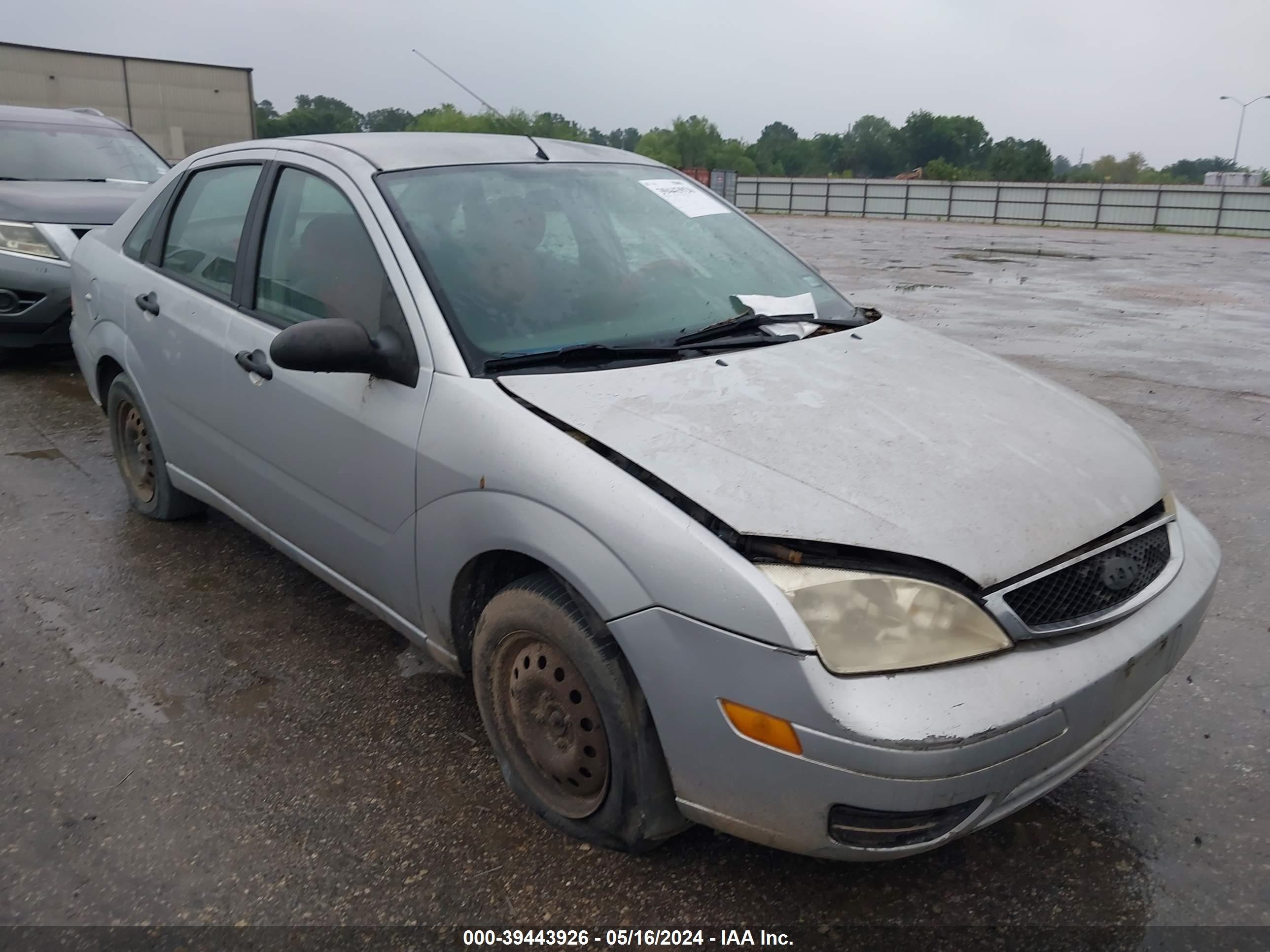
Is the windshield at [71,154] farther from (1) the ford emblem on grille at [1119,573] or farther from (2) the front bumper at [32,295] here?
(1) the ford emblem on grille at [1119,573]

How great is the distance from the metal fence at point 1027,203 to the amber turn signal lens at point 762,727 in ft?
122

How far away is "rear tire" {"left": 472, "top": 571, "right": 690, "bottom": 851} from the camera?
2170mm

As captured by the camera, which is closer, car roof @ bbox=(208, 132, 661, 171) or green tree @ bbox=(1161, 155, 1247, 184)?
car roof @ bbox=(208, 132, 661, 171)

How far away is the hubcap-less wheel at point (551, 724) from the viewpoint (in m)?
2.30

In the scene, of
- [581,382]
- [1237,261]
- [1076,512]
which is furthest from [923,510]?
[1237,261]

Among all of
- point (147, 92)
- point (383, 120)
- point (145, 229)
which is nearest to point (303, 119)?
point (147, 92)

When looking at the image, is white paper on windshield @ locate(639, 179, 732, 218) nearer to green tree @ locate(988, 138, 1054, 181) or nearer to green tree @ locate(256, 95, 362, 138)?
green tree @ locate(256, 95, 362, 138)

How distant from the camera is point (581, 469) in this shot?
2197mm

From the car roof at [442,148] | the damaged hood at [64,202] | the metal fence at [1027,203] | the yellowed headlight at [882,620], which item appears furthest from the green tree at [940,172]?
the yellowed headlight at [882,620]

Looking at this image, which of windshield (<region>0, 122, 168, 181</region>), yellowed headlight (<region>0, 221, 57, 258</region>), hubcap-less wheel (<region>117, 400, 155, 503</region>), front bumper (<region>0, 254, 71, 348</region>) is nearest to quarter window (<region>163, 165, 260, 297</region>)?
hubcap-less wheel (<region>117, 400, 155, 503</region>)

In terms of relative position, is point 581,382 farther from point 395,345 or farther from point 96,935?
point 96,935

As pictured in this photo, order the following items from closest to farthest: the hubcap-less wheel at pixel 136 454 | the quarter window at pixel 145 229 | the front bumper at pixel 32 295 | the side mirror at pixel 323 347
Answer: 1. the side mirror at pixel 323 347
2. the quarter window at pixel 145 229
3. the hubcap-less wheel at pixel 136 454
4. the front bumper at pixel 32 295

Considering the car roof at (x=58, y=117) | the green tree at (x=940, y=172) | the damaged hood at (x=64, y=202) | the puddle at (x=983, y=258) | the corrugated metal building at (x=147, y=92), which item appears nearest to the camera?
the damaged hood at (x=64, y=202)

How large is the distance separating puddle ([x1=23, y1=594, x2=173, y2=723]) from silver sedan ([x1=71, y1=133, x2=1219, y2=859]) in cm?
60
